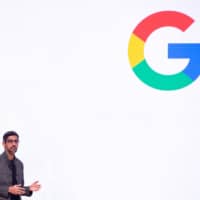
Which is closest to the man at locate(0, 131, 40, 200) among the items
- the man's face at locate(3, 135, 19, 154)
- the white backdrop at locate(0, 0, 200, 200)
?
the man's face at locate(3, 135, 19, 154)

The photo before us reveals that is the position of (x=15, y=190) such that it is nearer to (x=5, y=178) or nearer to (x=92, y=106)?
(x=5, y=178)

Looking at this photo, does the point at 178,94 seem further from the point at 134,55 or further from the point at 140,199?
the point at 140,199

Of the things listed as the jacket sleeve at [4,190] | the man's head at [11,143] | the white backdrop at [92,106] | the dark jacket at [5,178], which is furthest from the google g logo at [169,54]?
the jacket sleeve at [4,190]

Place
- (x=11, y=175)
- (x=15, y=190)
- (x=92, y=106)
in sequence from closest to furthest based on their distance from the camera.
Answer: (x=15, y=190) → (x=11, y=175) → (x=92, y=106)

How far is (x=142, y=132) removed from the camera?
4.58 meters

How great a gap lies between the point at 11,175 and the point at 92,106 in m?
0.99

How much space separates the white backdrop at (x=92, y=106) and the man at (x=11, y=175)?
512mm

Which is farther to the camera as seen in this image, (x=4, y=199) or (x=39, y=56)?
(x=39, y=56)

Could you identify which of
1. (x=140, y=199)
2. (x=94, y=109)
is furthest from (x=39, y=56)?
(x=140, y=199)

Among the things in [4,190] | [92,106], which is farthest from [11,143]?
[92,106]

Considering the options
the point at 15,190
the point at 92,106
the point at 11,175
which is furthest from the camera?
the point at 92,106

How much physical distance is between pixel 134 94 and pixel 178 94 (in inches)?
15.2

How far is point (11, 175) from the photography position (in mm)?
3977

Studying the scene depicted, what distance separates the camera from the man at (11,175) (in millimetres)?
3900
